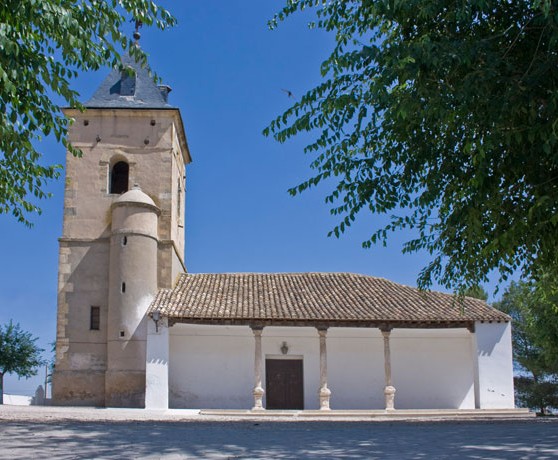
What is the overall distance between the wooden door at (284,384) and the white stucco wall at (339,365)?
0.67ft

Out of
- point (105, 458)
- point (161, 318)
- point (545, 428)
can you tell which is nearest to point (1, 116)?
point (105, 458)

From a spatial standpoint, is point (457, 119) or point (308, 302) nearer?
point (457, 119)

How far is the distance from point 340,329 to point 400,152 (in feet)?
49.4

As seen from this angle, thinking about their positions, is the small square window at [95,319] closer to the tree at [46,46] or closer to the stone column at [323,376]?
the stone column at [323,376]

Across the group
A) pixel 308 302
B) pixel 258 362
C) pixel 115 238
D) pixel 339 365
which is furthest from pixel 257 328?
pixel 115 238

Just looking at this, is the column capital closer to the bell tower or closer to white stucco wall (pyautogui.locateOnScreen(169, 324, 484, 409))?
white stucco wall (pyautogui.locateOnScreen(169, 324, 484, 409))

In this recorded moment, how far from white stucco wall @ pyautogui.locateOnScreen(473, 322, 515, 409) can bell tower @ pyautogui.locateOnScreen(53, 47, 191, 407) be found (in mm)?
10452

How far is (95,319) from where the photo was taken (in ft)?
74.6

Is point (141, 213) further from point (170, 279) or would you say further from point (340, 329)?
point (340, 329)

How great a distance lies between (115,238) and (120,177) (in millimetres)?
2816

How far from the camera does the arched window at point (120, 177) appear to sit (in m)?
24.7

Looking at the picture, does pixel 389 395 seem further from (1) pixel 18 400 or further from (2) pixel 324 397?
(1) pixel 18 400

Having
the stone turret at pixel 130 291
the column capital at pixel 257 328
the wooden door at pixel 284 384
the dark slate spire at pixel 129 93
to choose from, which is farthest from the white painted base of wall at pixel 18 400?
the dark slate spire at pixel 129 93

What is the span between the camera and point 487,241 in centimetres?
994
